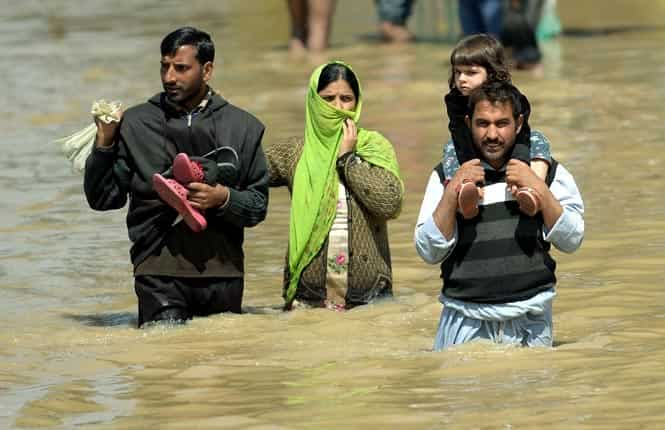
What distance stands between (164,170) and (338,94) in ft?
2.72

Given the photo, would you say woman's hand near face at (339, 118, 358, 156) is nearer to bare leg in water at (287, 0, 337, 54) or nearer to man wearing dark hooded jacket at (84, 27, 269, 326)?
man wearing dark hooded jacket at (84, 27, 269, 326)

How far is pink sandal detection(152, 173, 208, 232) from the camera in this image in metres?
6.85

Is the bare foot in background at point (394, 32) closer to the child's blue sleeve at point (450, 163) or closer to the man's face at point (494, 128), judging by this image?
the child's blue sleeve at point (450, 163)

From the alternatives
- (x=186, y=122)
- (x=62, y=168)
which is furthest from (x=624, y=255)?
(x=62, y=168)

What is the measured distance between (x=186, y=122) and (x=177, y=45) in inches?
13.0

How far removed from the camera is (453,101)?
618 centimetres

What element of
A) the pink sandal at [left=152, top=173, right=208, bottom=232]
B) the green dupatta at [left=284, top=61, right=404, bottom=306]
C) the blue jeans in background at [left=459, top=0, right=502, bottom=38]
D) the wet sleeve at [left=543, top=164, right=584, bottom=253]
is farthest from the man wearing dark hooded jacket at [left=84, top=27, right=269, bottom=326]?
the blue jeans in background at [left=459, top=0, right=502, bottom=38]

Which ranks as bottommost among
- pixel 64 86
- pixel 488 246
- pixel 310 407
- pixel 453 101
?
pixel 64 86

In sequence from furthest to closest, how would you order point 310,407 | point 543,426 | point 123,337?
point 123,337, point 310,407, point 543,426

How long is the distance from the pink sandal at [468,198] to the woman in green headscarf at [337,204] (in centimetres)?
139

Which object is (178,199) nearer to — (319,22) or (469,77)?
(469,77)

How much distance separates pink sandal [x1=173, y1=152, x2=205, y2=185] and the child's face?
1.23 metres

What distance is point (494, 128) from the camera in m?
5.93

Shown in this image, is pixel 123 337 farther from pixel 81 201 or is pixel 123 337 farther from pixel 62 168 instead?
pixel 62 168
